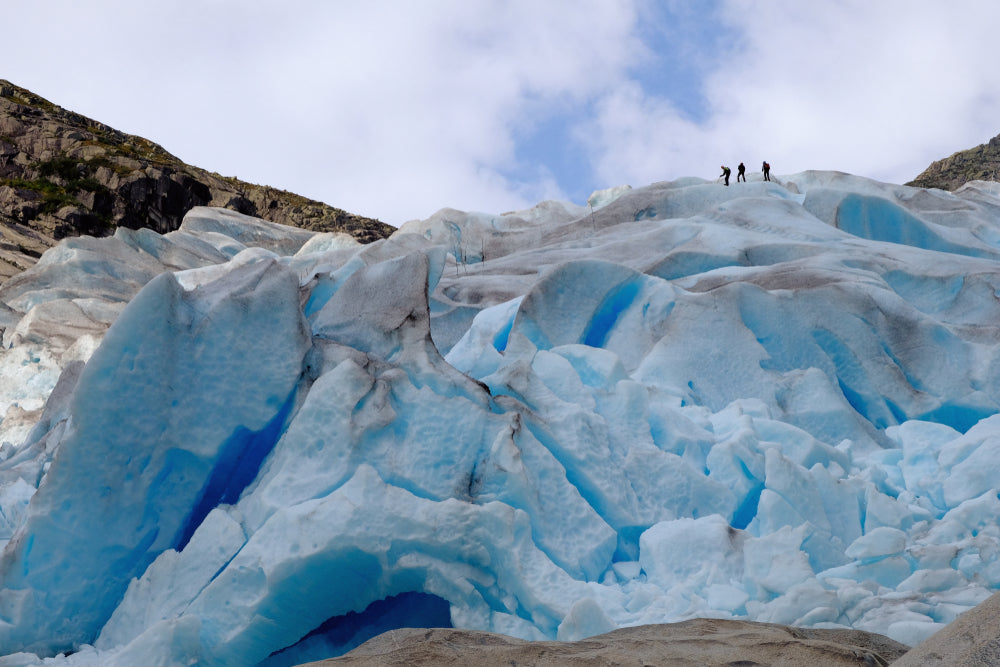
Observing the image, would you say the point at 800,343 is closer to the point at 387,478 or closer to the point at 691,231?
the point at 691,231

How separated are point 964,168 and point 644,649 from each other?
1216 inches

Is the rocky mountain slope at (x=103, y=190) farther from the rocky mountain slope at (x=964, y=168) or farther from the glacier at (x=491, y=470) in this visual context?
the glacier at (x=491, y=470)

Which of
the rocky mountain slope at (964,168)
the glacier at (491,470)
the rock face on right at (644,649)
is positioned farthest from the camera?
the rocky mountain slope at (964,168)

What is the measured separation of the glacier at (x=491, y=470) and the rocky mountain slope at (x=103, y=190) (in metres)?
19.3

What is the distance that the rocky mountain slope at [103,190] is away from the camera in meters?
24.7

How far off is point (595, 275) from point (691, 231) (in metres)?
3.85

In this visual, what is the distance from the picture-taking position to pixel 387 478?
16.9 ft

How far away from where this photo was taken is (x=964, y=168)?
95.2 ft

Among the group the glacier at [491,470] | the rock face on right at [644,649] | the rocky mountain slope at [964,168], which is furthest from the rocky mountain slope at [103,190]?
the rock face on right at [644,649]

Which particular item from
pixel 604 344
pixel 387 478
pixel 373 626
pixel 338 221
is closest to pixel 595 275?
pixel 604 344

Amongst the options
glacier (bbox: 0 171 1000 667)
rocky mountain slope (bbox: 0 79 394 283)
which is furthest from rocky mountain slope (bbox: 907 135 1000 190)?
glacier (bbox: 0 171 1000 667)

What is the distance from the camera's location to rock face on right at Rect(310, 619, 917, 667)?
307 cm

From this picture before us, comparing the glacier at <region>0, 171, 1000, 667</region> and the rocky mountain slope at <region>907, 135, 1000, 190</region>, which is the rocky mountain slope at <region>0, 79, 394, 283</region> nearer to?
the rocky mountain slope at <region>907, 135, 1000, 190</region>

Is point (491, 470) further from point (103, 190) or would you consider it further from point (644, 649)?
point (103, 190)
